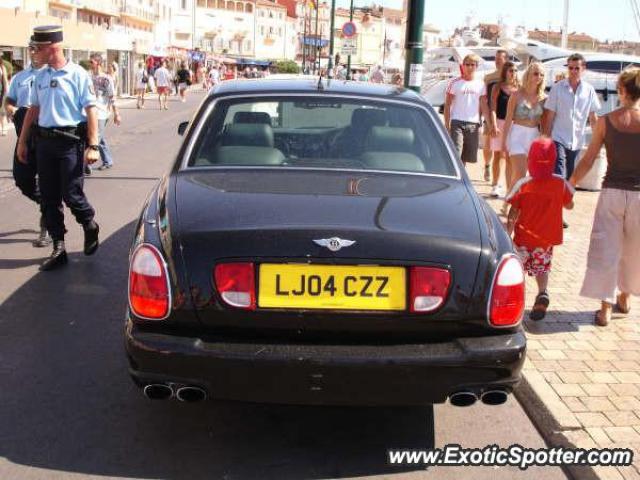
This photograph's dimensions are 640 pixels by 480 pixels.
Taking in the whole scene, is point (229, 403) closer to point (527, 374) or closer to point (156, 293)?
point (156, 293)

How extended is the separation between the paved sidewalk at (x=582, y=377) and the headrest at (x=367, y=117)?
1622 mm

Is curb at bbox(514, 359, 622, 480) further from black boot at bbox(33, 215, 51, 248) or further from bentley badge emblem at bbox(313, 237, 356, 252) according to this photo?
black boot at bbox(33, 215, 51, 248)

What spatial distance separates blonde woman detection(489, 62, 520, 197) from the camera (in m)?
10.6

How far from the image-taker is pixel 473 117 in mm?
11578

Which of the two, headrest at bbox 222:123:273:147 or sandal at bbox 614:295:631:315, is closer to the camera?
headrest at bbox 222:123:273:147

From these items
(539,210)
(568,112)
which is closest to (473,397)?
(539,210)

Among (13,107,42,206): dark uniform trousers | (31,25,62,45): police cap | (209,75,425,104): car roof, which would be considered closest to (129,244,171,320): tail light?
(209,75,425,104): car roof

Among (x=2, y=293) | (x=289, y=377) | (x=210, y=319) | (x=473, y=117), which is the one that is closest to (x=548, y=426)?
(x=289, y=377)

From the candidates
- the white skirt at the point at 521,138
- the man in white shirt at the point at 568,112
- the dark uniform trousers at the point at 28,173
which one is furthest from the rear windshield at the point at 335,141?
the white skirt at the point at 521,138

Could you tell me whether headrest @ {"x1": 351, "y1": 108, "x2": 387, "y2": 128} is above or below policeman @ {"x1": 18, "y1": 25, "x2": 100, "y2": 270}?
above

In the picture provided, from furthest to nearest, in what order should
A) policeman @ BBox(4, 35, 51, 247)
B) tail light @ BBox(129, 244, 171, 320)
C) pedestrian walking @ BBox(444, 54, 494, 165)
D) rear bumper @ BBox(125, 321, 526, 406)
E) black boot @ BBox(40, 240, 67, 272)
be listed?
pedestrian walking @ BBox(444, 54, 494, 165) → policeman @ BBox(4, 35, 51, 247) → black boot @ BBox(40, 240, 67, 272) → tail light @ BBox(129, 244, 171, 320) → rear bumper @ BBox(125, 321, 526, 406)

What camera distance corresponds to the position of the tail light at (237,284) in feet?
11.0

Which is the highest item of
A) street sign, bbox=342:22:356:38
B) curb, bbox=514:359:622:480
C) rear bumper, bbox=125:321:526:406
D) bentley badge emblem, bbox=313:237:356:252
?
street sign, bbox=342:22:356:38

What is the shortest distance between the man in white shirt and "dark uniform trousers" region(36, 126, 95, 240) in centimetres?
473
